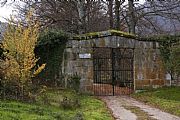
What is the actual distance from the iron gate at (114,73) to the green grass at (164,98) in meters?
1.58

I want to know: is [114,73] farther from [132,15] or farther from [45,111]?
[45,111]

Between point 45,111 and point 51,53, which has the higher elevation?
point 51,53

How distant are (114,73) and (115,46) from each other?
7.72 feet

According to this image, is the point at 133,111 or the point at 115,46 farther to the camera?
the point at 115,46

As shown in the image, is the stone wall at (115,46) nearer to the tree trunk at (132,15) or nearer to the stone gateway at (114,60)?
the stone gateway at (114,60)

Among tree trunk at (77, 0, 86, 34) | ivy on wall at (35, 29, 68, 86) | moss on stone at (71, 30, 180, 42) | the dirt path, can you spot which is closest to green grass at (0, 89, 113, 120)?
the dirt path

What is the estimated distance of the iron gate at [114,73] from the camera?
20547mm

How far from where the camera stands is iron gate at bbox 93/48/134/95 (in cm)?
2055

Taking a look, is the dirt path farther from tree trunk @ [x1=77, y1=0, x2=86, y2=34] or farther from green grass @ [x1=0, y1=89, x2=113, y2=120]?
tree trunk @ [x1=77, y1=0, x2=86, y2=34]

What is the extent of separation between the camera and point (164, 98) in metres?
17.7

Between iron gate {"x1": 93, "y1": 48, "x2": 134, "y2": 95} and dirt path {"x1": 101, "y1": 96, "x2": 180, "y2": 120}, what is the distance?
3.25m

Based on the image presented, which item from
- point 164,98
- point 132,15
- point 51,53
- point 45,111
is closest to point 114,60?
point 51,53

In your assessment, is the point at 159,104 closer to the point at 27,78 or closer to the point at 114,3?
the point at 27,78

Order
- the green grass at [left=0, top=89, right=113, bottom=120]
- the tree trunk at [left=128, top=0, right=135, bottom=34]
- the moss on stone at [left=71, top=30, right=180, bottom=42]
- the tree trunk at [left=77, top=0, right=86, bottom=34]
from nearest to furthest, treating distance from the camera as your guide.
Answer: the green grass at [left=0, top=89, right=113, bottom=120], the moss on stone at [left=71, top=30, right=180, bottom=42], the tree trunk at [left=77, top=0, right=86, bottom=34], the tree trunk at [left=128, top=0, right=135, bottom=34]
